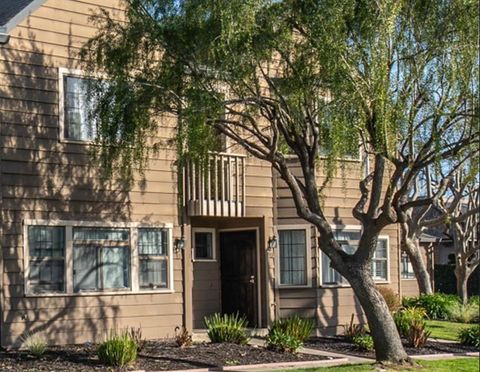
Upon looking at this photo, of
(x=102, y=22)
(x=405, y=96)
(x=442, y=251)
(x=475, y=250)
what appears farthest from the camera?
(x=442, y=251)

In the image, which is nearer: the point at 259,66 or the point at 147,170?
the point at 259,66

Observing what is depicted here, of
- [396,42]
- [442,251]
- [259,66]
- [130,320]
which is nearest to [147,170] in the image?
[130,320]

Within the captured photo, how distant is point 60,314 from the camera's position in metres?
15.8

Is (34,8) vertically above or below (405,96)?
above

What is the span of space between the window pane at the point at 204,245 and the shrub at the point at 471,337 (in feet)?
19.0

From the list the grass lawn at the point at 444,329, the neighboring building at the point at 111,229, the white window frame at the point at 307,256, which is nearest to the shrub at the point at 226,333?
the neighboring building at the point at 111,229

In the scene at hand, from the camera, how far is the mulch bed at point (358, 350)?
16.5m

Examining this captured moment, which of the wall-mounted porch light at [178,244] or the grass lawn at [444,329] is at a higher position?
the wall-mounted porch light at [178,244]

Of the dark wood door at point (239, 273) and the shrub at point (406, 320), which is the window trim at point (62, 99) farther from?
the shrub at point (406, 320)

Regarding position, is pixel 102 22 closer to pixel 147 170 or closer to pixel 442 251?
pixel 147 170

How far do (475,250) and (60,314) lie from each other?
16290mm

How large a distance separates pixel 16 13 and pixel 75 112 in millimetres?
2123

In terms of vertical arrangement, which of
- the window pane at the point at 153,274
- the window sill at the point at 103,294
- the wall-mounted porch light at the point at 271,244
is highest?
the wall-mounted porch light at the point at 271,244

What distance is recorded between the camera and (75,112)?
16.3m
